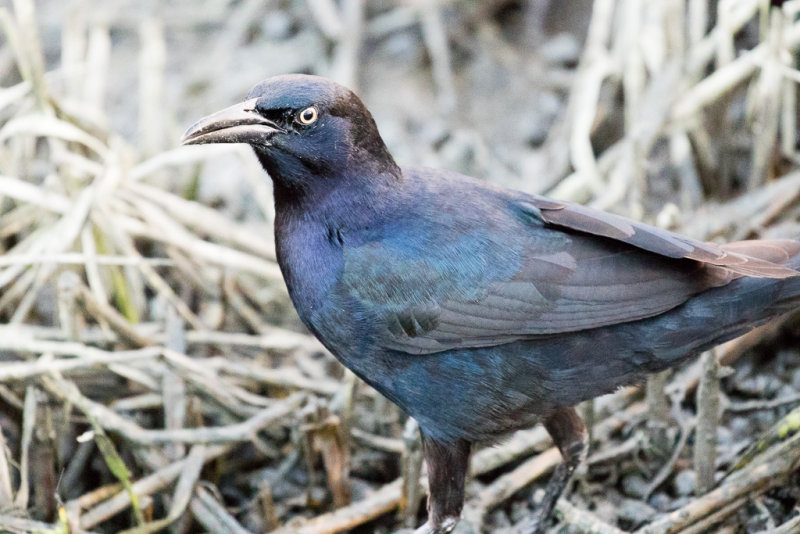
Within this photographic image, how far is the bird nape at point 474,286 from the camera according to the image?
361 cm

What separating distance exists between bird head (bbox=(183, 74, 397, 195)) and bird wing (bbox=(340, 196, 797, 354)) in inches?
12.6

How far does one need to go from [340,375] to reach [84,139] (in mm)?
1667

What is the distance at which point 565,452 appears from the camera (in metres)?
4.10

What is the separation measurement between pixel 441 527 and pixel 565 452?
577 millimetres

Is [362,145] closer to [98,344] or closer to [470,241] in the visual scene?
[470,241]

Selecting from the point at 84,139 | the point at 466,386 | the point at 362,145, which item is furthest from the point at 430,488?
the point at 84,139

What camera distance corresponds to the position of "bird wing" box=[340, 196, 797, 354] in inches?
141

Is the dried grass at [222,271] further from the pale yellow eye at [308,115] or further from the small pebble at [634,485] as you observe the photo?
the pale yellow eye at [308,115]

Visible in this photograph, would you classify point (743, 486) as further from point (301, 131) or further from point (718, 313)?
point (301, 131)

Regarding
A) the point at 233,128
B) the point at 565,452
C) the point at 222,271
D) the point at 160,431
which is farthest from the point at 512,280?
the point at 222,271

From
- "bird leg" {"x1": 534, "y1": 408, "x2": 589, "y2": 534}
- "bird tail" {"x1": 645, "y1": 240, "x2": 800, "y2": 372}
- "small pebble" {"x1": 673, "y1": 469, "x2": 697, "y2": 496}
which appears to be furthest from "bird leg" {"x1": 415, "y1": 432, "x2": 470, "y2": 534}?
"small pebble" {"x1": 673, "y1": 469, "x2": 697, "y2": 496}

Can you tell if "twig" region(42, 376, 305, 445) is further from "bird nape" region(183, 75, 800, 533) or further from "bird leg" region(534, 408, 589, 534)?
"bird leg" region(534, 408, 589, 534)

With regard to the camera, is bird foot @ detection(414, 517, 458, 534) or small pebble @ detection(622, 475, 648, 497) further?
small pebble @ detection(622, 475, 648, 497)

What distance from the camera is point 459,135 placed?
604 centimetres
